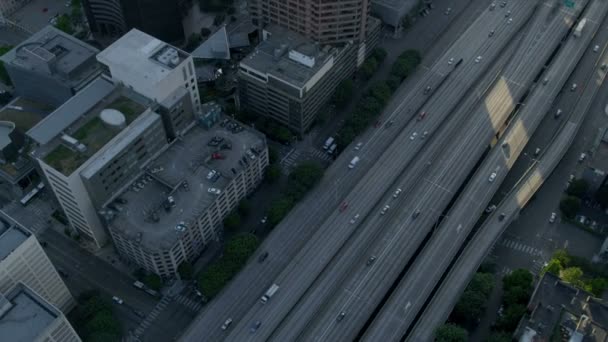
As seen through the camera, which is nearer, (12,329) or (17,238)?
(12,329)

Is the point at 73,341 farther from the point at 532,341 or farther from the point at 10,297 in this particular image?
the point at 532,341

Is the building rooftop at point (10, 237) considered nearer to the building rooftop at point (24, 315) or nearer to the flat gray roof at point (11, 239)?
the flat gray roof at point (11, 239)

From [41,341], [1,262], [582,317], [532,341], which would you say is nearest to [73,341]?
[41,341]

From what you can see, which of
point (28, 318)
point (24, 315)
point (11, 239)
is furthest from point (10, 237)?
point (28, 318)

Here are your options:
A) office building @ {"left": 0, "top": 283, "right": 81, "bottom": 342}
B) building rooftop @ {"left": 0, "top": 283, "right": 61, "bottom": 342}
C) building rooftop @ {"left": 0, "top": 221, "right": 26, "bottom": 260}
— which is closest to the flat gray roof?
building rooftop @ {"left": 0, "top": 221, "right": 26, "bottom": 260}

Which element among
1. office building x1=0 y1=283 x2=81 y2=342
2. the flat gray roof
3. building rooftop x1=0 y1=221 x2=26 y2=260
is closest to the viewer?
office building x1=0 y1=283 x2=81 y2=342

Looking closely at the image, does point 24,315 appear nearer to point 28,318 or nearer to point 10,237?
point 28,318

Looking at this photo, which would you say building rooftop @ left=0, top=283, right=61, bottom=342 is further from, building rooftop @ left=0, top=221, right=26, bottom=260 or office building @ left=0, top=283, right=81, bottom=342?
building rooftop @ left=0, top=221, right=26, bottom=260
